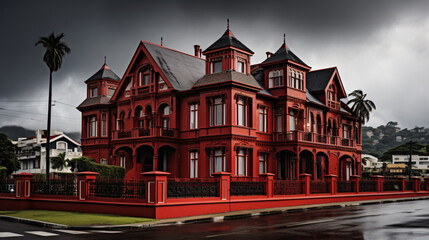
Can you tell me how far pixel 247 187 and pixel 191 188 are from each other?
15.5 ft

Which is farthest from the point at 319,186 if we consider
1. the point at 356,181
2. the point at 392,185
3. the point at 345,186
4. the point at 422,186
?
the point at 422,186

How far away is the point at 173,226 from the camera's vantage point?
1875cm

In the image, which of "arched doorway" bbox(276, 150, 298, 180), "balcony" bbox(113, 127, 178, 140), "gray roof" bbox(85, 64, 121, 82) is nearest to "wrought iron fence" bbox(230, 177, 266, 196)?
"balcony" bbox(113, 127, 178, 140)

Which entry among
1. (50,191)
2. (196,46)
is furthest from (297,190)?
(196,46)

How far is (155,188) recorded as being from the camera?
2086cm

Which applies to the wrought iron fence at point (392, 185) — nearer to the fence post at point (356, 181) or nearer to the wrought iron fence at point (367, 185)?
the wrought iron fence at point (367, 185)

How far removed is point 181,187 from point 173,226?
375cm

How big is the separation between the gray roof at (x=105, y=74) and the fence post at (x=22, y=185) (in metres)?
20.8

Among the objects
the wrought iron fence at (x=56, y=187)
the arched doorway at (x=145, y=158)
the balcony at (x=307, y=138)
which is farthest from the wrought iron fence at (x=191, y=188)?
the balcony at (x=307, y=138)

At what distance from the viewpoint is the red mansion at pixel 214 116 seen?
117 feet

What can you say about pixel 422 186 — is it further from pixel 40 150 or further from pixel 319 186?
pixel 40 150

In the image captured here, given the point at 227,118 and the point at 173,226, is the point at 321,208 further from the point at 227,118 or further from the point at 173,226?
the point at 173,226

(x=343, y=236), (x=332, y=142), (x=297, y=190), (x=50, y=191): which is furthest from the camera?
(x=332, y=142)

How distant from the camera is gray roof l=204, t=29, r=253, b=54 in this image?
119 ft
